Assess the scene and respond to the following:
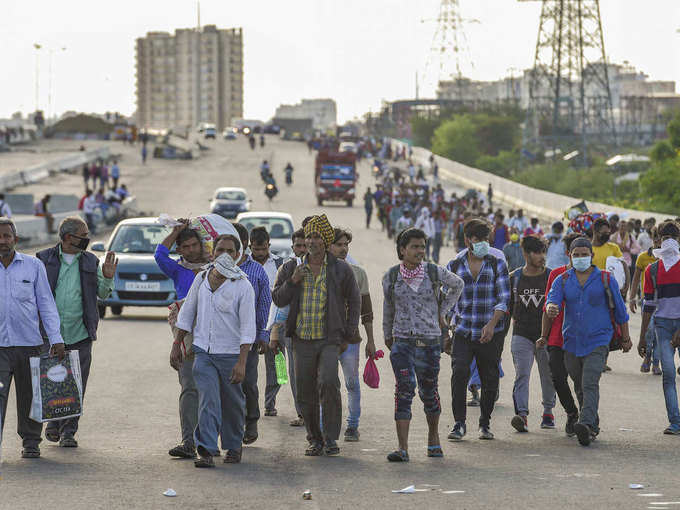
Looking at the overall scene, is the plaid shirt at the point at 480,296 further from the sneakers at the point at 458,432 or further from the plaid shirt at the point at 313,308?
the plaid shirt at the point at 313,308

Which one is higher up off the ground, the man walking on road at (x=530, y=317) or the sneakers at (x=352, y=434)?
the man walking on road at (x=530, y=317)

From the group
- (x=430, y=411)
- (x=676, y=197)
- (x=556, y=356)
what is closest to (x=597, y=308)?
(x=556, y=356)

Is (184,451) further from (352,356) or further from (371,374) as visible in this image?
(352,356)

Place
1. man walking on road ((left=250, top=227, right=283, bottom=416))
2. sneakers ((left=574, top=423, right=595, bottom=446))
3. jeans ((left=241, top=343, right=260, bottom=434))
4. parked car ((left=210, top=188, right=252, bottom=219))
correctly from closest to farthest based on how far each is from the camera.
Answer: sneakers ((left=574, top=423, right=595, bottom=446)), jeans ((left=241, top=343, right=260, bottom=434)), man walking on road ((left=250, top=227, right=283, bottom=416)), parked car ((left=210, top=188, right=252, bottom=219))

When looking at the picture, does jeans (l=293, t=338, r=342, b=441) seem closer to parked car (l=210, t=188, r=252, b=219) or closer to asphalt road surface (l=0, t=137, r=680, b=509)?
asphalt road surface (l=0, t=137, r=680, b=509)

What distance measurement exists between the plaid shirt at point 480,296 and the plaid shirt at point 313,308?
1551 mm

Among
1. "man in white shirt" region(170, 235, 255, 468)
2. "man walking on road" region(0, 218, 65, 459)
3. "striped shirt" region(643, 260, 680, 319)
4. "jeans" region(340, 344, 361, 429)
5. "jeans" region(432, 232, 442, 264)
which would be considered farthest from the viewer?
"jeans" region(432, 232, 442, 264)

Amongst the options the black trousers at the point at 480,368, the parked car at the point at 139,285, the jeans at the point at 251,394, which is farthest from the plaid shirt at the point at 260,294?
the parked car at the point at 139,285

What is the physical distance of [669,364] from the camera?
1173 cm

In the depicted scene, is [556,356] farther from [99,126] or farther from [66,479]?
[99,126]

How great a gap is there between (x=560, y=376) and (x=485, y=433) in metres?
0.84

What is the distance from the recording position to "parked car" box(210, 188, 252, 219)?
185ft

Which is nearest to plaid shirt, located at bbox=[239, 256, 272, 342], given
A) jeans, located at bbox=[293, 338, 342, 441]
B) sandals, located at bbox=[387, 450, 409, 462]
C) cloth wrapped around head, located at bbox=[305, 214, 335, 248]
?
jeans, located at bbox=[293, 338, 342, 441]

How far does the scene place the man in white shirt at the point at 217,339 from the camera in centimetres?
978
